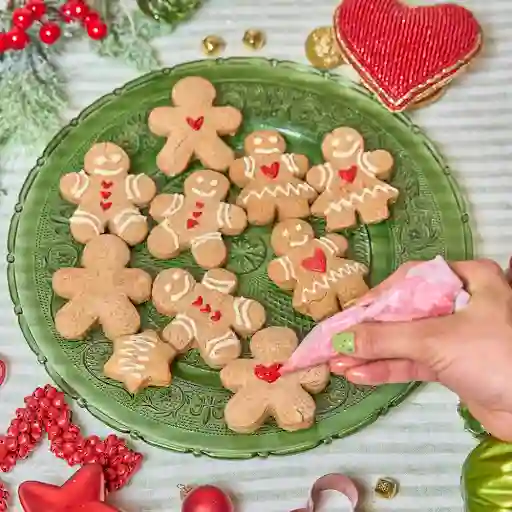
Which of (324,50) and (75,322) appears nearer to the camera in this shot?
(75,322)

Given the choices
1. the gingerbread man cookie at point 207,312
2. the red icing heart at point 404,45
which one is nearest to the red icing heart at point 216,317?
the gingerbread man cookie at point 207,312

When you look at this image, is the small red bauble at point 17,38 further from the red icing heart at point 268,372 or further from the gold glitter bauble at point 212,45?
the red icing heart at point 268,372

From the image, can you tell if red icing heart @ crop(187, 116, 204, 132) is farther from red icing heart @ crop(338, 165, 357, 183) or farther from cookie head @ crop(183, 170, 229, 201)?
red icing heart @ crop(338, 165, 357, 183)

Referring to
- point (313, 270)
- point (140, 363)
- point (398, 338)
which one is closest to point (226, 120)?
point (313, 270)

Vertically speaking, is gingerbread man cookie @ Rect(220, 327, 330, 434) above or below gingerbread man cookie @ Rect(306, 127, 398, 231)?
below

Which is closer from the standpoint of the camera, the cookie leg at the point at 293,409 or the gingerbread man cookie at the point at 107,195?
the cookie leg at the point at 293,409

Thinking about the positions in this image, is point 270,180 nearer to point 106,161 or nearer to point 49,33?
point 106,161

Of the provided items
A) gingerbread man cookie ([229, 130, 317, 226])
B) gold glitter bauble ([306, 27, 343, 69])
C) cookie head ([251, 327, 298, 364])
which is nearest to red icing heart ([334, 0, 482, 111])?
gold glitter bauble ([306, 27, 343, 69])
